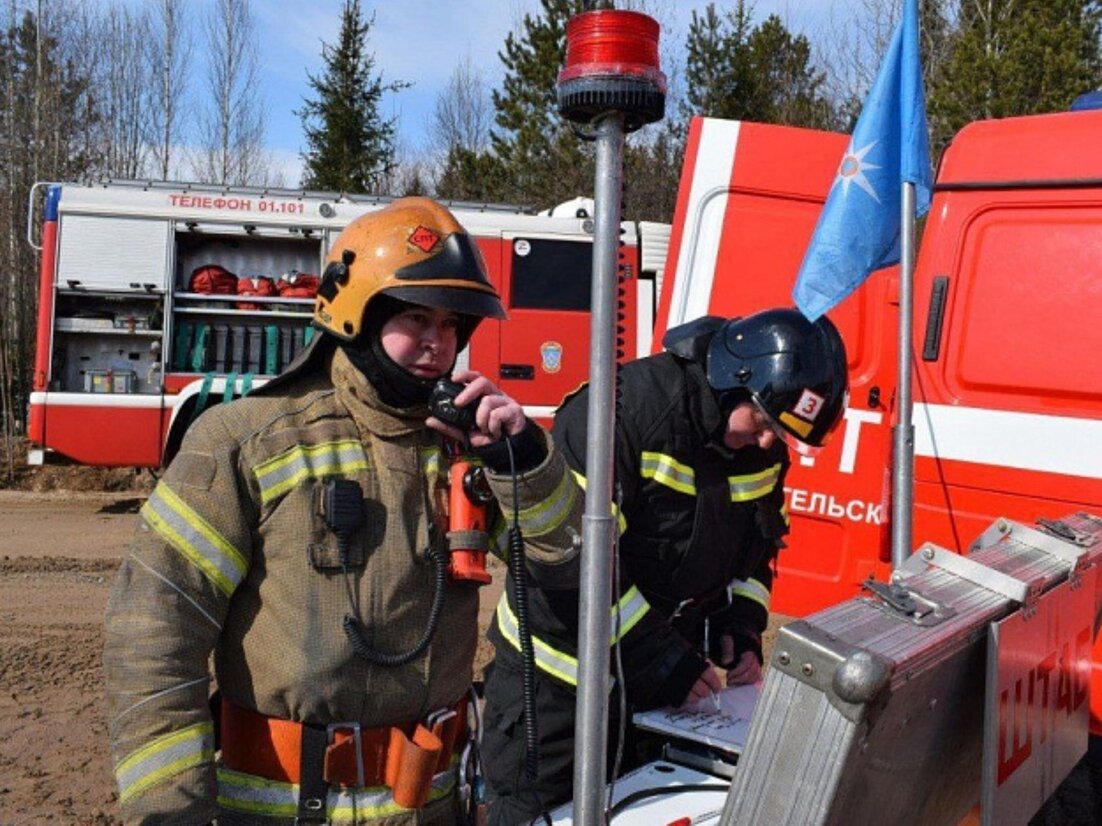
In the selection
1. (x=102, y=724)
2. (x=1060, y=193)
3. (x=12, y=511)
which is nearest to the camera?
(x=1060, y=193)

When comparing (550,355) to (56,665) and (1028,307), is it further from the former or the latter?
(1028,307)

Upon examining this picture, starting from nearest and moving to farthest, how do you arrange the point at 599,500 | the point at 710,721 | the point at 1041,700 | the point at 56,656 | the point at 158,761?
the point at 599,500 < the point at 158,761 < the point at 1041,700 < the point at 710,721 < the point at 56,656

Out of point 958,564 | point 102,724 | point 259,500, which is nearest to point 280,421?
point 259,500

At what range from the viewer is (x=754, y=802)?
1366 mm

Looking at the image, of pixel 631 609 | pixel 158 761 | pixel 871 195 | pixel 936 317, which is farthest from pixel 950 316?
pixel 158 761

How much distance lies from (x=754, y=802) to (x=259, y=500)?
3.06ft

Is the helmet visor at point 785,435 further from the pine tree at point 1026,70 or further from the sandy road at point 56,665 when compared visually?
the pine tree at point 1026,70

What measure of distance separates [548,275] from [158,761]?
8111 millimetres

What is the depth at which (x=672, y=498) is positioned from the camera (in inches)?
101

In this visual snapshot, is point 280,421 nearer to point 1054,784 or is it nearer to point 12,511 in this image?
point 1054,784

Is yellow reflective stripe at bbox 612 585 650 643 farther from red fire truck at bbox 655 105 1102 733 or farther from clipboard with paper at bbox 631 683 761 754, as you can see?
red fire truck at bbox 655 105 1102 733

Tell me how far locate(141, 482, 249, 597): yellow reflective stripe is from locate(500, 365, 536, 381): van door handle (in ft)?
25.2

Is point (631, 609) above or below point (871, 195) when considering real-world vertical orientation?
below

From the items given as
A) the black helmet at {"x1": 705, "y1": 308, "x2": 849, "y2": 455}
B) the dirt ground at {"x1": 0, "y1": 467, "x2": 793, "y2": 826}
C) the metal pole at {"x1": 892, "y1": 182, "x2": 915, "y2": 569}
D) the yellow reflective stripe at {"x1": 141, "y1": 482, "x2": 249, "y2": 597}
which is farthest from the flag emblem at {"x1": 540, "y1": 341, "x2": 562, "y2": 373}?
the yellow reflective stripe at {"x1": 141, "y1": 482, "x2": 249, "y2": 597}
